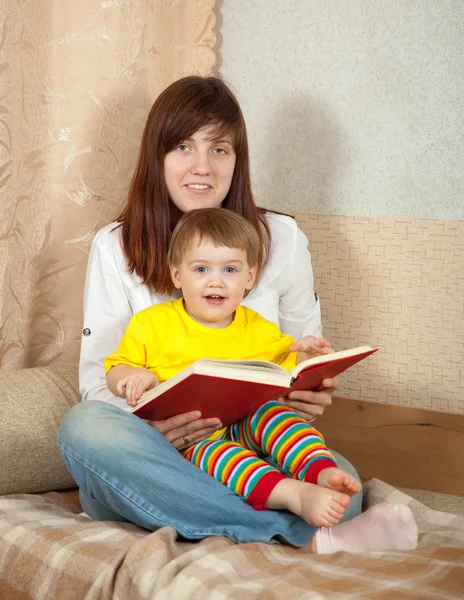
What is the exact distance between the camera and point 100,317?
1640 mm

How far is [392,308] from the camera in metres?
1.92

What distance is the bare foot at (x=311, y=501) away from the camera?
3.97ft

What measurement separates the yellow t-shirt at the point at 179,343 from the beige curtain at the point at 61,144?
0.52 metres

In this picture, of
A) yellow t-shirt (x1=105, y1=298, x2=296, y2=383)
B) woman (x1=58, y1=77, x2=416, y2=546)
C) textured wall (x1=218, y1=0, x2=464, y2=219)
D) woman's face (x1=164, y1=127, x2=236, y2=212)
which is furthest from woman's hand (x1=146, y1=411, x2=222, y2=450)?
textured wall (x1=218, y1=0, x2=464, y2=219)

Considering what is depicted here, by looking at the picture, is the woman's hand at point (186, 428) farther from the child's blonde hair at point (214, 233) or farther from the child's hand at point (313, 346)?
the child's blonde hair at point (214, 233)

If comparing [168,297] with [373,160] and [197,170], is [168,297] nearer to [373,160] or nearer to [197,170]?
[197,170]

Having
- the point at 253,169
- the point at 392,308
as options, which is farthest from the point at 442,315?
the point at 253,169

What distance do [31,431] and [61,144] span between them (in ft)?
2.29

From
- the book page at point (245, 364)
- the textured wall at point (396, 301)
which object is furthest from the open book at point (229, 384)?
the textured wall at point (396, 301)

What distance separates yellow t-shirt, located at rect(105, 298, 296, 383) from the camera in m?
1.45

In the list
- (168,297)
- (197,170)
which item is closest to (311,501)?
(168,297)

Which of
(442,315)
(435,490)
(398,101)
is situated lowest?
(435,490)

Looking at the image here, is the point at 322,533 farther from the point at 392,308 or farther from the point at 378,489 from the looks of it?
the point at 392,308

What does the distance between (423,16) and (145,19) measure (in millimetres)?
674
